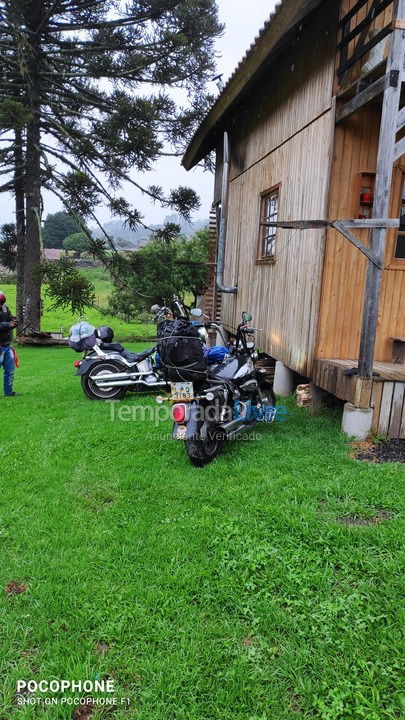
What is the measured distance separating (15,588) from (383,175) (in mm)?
4059

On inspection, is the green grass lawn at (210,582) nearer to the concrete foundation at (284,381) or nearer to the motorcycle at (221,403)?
the motorcycle at (221,403)

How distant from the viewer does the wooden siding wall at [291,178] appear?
16.6ft

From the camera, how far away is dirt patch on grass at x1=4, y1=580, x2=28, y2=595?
2.45 metres

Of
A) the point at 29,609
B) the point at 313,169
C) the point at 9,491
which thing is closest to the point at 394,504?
the point at 29,609

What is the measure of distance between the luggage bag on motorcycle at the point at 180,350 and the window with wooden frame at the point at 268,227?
3.17m

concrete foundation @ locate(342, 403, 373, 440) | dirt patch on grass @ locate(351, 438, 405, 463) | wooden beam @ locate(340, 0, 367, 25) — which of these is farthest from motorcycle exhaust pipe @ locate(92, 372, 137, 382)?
wooden beam @ locate(340, 0, 367, 25)

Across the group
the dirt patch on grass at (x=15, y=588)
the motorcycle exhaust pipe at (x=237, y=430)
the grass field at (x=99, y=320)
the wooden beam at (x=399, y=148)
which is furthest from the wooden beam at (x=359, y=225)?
the grass field at (x=99, y=320)

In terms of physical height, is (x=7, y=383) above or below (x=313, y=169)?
below

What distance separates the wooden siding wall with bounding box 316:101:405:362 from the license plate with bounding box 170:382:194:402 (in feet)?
5.91

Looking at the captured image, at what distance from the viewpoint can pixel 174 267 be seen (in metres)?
13.9

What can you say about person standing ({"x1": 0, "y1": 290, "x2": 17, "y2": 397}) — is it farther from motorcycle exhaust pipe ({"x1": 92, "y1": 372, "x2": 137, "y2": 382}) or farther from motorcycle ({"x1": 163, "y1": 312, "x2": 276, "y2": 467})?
motorcycle ({"x1": 163, "y1": 312, "x2": 276, "y2": 467})

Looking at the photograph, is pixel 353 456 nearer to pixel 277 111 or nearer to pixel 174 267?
pixel 277 111

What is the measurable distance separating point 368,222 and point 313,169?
1.67m

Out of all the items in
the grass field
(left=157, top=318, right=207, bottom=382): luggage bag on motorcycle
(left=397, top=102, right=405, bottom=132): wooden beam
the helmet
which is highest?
(left=397, top=102, right=405, bottom=132): wooden beam
